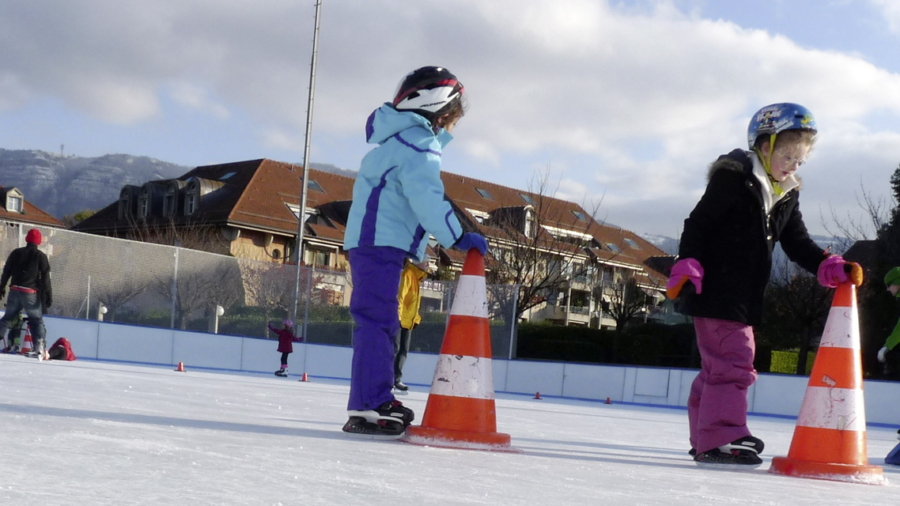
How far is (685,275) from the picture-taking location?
3387mm

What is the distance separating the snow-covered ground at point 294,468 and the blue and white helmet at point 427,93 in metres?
1.30

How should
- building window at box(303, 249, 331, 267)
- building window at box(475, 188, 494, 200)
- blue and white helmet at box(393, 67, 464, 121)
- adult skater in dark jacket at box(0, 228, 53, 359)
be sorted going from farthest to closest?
building window at box(475, 188, 494, 200) → building window at box(303, 249, 331, 267) → adult skater in dark jacket at box(0, 228, 53, 359) → blue and white helmet at box(393, 67, 464, 121)

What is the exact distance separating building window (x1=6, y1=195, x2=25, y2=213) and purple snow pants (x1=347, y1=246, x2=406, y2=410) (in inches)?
2167

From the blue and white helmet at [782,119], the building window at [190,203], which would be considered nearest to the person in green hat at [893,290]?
the blue and white helmet at [782,119]

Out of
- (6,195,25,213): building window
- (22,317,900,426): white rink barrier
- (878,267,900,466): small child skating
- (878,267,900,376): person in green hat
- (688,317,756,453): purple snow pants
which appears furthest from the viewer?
(6,195,25,213): building window

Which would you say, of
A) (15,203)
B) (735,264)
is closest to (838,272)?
(735,264)

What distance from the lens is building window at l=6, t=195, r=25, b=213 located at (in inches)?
2104

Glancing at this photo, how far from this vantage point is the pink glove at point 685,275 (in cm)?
338

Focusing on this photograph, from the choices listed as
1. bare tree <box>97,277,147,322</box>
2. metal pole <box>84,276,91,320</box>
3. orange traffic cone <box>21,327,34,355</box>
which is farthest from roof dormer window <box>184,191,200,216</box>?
orange traffic cone <box>21,327,34,355</box>

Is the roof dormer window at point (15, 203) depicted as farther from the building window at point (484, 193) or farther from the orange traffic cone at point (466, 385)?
the orange traffic cone at point (466, 385)

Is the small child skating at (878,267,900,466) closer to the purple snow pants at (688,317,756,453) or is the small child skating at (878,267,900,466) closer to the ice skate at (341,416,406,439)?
the purple snow pants at (688,317,756,453)

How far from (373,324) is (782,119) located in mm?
1746

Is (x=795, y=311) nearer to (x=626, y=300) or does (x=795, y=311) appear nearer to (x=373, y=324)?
(x=626, y=300)

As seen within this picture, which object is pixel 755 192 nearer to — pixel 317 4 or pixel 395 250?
pixel 395 250
